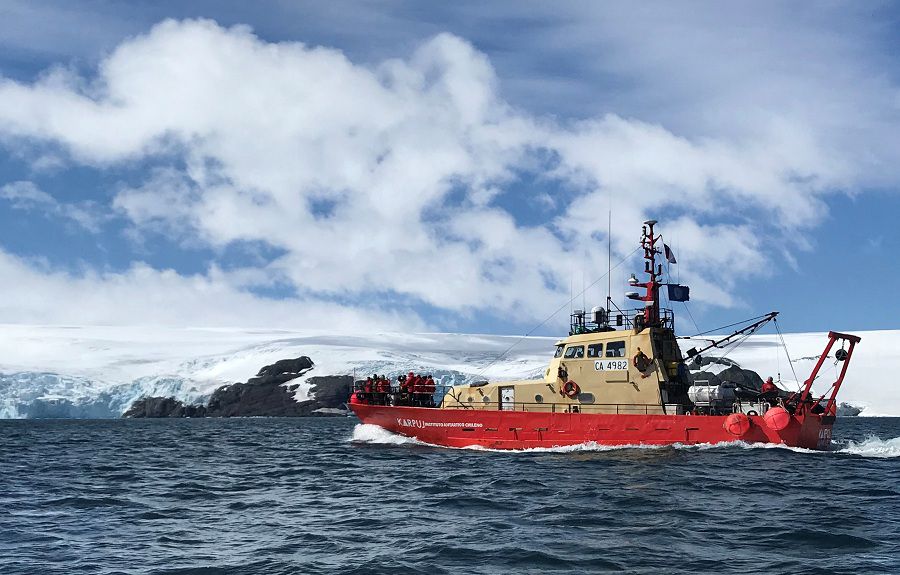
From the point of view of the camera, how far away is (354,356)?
107 meters

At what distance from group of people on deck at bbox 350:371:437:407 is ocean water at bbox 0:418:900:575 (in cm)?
715

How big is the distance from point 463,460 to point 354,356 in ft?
265

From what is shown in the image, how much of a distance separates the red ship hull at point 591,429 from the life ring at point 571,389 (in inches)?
40.2

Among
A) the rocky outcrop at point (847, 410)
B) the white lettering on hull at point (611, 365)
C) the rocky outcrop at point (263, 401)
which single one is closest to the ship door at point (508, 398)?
the white lettering on hull at point (611, 365)

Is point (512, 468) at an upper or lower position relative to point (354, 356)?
lower

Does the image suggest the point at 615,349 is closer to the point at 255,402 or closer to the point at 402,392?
the point at 402,392

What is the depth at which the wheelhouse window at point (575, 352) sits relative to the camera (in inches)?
1228

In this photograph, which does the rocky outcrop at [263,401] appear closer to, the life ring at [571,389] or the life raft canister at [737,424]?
the life ring at [571,389]

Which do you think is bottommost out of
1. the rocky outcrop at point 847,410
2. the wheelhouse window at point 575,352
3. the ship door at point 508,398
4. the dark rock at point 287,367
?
the rocky outcrop at point 847,410

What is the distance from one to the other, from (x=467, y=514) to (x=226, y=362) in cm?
9826

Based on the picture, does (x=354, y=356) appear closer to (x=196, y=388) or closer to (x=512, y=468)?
(x=196, y=388)

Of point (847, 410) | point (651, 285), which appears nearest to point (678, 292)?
point (651, 285)

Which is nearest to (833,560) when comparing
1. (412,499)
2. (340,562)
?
(340,562)

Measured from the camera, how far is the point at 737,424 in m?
28.3
